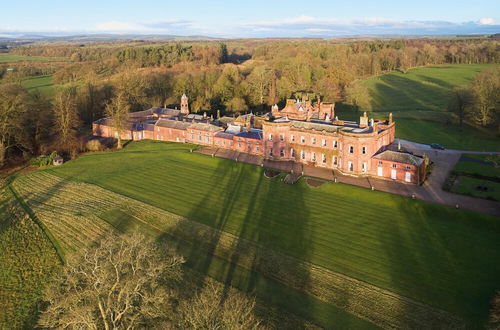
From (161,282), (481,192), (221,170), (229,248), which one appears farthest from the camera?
(221,170)

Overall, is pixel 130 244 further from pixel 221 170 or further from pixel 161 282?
pixel 221 170

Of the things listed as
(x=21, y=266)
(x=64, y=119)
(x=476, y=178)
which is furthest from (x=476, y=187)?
(x=64, y=119)

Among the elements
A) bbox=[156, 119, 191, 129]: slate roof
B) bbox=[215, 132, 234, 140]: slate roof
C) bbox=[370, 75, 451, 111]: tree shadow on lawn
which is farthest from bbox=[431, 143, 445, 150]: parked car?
bbox=[156, 119, 191, 129]: slate roof

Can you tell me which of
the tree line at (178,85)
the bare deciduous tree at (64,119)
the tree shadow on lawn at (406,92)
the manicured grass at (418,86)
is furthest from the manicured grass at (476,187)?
the bare deciduous tree at (64,119)

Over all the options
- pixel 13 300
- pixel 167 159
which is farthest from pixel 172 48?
pixel 13 300

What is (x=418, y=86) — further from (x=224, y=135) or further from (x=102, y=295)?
(x=102, y=295)

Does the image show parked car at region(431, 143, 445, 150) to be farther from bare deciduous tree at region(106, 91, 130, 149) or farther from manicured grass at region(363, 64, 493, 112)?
bare deciduous tree at region(106, 91, 130, 149)
